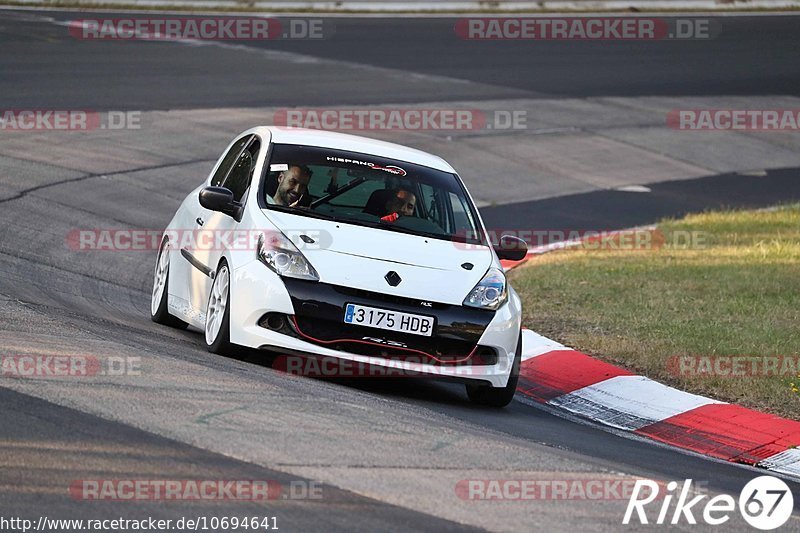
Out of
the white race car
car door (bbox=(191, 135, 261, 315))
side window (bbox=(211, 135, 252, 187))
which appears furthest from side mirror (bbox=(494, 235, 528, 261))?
side window (bbox=(211, 135, 252, 187))

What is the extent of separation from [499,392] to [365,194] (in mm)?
1639

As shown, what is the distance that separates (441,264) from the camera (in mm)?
8555

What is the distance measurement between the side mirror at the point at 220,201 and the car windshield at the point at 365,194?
7.8 inches

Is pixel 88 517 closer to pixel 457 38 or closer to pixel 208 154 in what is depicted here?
pixel 208 154

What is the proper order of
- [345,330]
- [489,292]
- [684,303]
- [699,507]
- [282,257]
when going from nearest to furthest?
[699,507] → [345,330] → [282,257] → [489,292] → [684,303]

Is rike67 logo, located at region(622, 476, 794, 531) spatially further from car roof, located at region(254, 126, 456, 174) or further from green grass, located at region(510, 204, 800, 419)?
car roof, located at region(254, 126, 456, 174)

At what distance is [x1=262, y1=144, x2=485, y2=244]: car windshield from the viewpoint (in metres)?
9.08

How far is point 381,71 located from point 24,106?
7.74m

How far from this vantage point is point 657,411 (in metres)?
9.02

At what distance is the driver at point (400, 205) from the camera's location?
916 centimetres

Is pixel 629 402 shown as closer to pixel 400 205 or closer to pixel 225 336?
pixel 400 205

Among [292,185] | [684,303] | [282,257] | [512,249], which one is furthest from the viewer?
[684,303]

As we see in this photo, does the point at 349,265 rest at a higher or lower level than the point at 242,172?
lower

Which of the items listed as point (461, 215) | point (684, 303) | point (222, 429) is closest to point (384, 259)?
point (461, 215)
